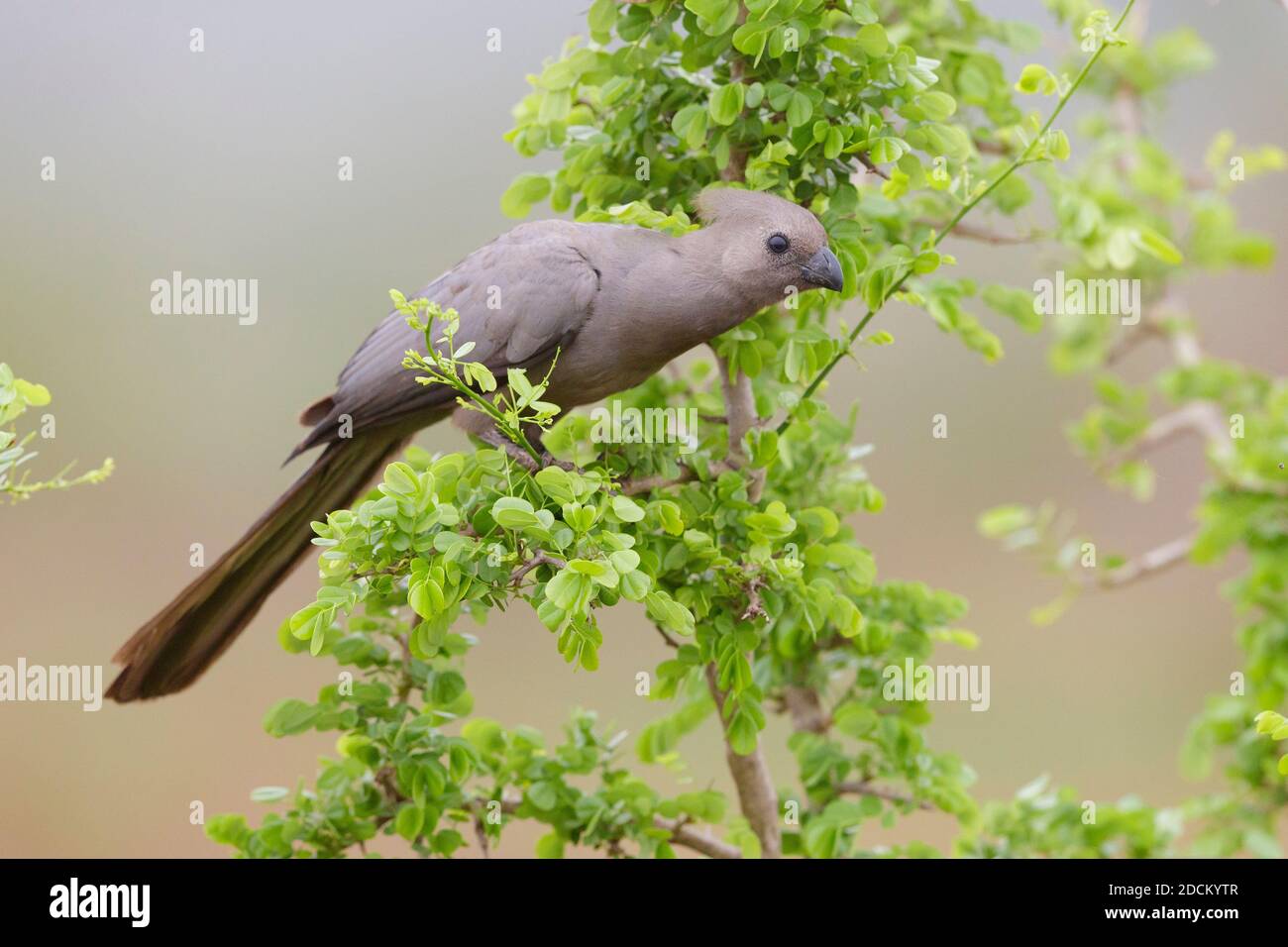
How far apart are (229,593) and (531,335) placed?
699 millimetres

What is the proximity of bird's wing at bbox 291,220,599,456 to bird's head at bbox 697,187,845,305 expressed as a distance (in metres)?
0.26

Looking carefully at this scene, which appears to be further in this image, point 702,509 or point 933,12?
point 933,12

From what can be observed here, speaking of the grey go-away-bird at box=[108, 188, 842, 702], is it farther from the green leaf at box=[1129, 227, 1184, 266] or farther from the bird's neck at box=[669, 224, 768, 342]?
the green leaf at box=[1129, 227, 1184, 266]

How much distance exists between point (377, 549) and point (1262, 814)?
218 cm

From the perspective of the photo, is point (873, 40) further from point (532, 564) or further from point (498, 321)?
point (532, 564)

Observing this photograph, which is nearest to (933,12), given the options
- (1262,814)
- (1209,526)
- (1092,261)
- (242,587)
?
(1092,261)

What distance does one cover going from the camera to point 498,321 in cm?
220

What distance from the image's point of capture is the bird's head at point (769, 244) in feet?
6.66

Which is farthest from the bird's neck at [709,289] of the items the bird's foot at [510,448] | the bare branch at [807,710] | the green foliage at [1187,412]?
the bare branch at [807,710]

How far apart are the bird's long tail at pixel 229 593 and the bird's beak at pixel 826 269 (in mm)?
826

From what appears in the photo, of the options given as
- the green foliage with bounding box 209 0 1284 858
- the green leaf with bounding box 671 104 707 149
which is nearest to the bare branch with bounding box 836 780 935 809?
the green foliage with bounding box 209 0 1284 858
